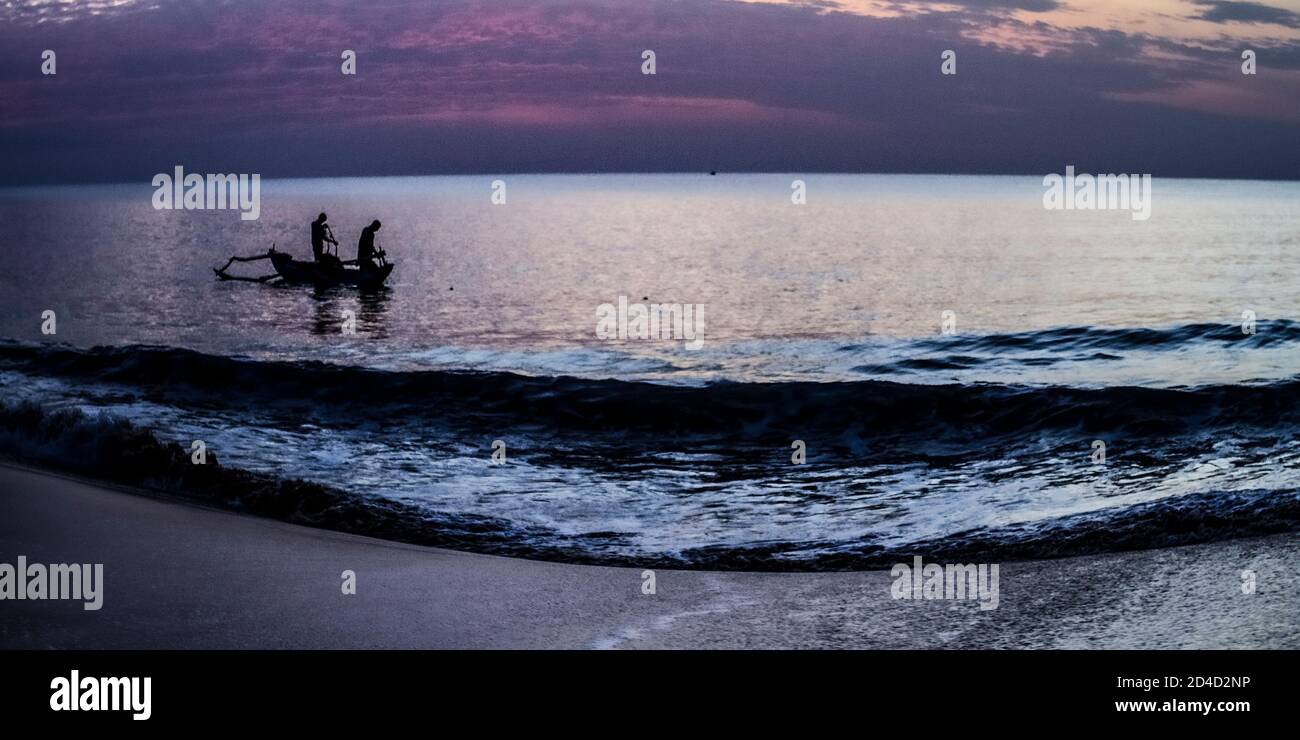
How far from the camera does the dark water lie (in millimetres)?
10078

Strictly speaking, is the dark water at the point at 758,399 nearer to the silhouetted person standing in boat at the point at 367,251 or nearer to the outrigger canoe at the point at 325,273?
the outrigger canoe at the point at 325,273

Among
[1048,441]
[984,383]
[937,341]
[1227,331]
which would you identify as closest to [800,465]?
[1048,441]

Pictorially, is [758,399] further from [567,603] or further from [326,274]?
[326,274]

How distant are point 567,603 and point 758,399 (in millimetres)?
11459

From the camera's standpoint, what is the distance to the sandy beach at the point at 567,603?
6.05 metres

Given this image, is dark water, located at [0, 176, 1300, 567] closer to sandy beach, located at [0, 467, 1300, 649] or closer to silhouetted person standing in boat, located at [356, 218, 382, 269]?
sandy beach, located at [0, 467, 1300, 649]

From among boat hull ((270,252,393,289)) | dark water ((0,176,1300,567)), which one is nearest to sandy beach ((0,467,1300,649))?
dark water ((0,176,1300,567))

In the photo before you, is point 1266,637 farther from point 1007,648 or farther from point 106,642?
point 106,642

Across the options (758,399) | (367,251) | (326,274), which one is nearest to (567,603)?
(758,399)

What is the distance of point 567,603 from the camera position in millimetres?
7039

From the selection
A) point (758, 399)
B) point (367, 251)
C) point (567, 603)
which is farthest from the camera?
point (367, 251)

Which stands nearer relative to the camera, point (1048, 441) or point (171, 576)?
point (171, 576)
